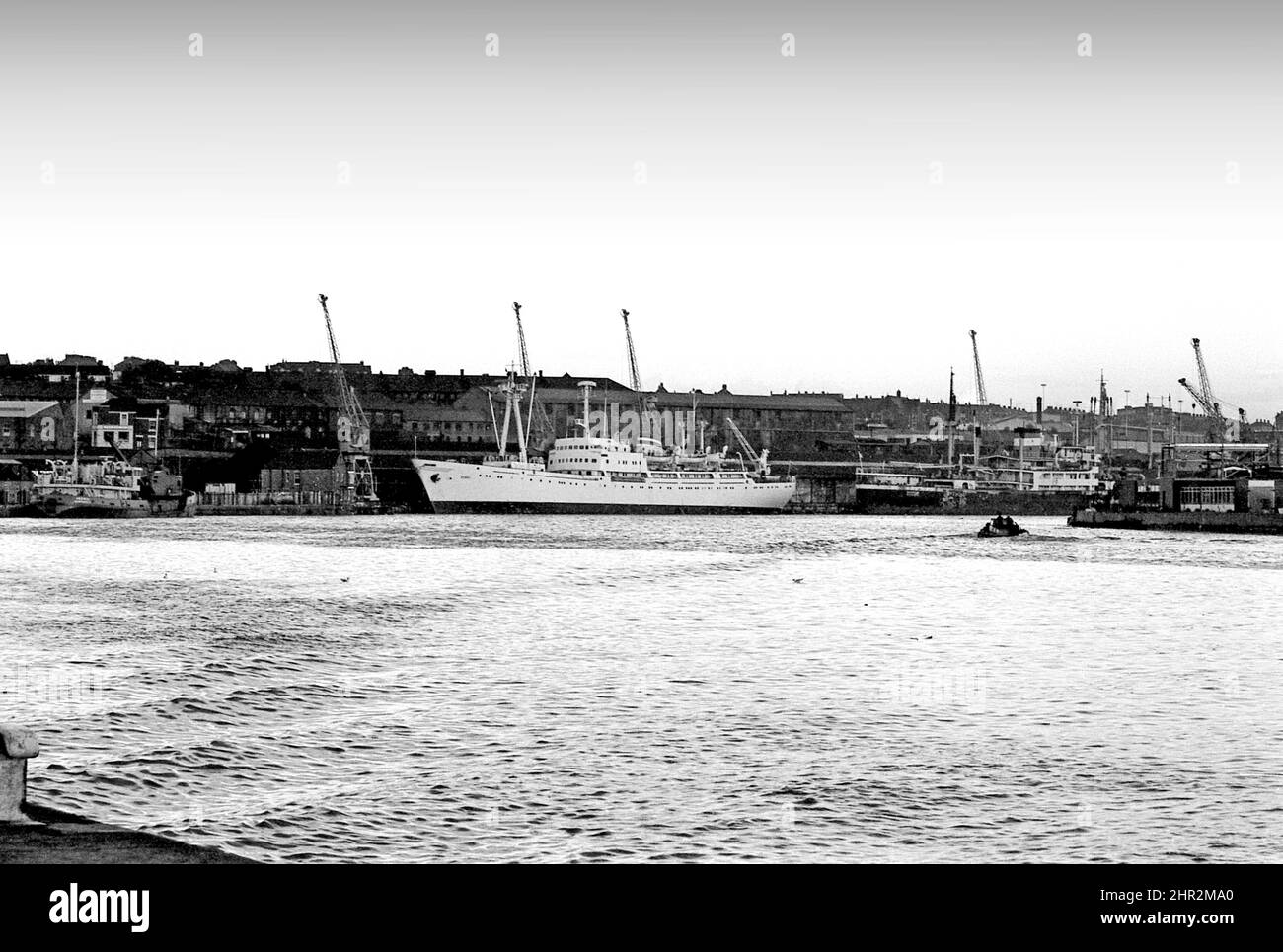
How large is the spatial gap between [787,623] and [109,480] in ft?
235

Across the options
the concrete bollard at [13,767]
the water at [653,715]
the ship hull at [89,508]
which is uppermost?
the concrete bollard at [13,767]

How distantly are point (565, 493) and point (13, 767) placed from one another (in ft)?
315

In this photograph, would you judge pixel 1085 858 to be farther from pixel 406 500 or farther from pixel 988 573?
pixel 406 500

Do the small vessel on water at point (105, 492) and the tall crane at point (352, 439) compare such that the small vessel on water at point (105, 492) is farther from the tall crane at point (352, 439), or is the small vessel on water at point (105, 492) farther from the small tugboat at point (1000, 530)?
the small tugboat at point (1000, 530)

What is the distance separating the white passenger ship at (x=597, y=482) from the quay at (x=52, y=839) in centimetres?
8998

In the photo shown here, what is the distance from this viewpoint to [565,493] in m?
104

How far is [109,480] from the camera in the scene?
91562mm

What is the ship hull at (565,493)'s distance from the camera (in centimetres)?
10169

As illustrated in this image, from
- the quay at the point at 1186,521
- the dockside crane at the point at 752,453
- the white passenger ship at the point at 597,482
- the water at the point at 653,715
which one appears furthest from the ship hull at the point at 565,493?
the water at the point at 653,715

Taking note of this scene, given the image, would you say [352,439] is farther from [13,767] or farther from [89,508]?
[13,767]

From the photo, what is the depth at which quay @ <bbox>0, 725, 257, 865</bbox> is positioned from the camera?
7289mm

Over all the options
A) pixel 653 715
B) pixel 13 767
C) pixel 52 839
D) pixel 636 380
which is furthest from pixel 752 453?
pixel 52 839
